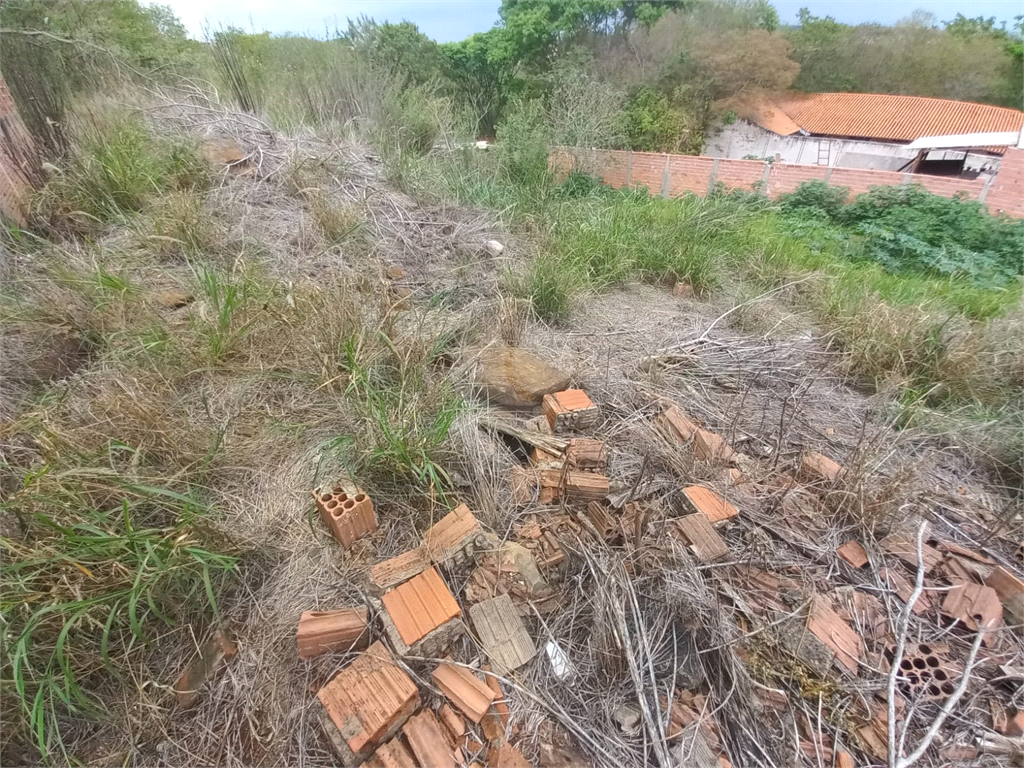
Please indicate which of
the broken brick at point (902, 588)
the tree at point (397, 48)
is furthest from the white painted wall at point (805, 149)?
the broken brick at point (902, 588)

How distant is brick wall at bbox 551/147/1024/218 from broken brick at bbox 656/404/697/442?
451 cm

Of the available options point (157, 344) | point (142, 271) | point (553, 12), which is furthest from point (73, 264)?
point (553, 12)

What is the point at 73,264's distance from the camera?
2.08m

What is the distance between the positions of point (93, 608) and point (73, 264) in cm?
190

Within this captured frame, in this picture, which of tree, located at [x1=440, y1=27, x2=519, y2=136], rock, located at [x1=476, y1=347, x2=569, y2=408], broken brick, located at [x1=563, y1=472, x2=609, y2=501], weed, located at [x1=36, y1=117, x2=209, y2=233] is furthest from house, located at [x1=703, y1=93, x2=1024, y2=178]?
broken brick, located at [x1=563, y1=472, x2=609, y2=501]

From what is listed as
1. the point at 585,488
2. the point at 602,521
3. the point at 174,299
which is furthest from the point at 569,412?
the point at 174,299

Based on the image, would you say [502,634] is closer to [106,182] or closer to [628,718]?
[628,718]

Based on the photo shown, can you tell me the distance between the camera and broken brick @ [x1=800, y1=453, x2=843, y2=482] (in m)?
1.59

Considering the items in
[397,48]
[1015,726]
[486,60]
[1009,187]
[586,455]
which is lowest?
[1015,726]

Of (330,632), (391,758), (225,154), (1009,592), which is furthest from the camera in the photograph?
(225,154)

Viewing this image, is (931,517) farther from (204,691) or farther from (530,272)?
(204,691)

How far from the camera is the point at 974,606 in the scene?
1.27 metres

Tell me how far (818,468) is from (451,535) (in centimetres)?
133

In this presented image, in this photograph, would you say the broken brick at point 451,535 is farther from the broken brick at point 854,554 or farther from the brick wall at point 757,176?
the brick wall at point 757,176
